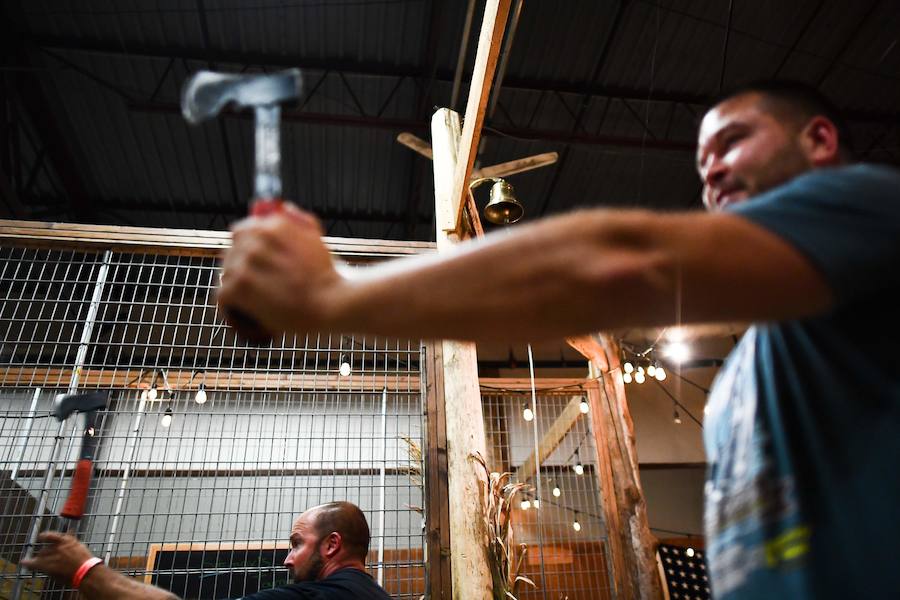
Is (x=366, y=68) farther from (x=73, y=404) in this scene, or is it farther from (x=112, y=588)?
(x=112, y=588)

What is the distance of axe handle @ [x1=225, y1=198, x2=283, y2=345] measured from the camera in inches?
24.5

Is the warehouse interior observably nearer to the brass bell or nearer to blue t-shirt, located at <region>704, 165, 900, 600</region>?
the brass bell

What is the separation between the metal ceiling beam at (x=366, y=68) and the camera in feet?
21.5

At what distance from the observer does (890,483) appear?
57 cm

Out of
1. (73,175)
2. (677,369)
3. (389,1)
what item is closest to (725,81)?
(389,1)

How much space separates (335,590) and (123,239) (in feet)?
6.36

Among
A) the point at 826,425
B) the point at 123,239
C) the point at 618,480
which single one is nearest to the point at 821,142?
the point at 826,425

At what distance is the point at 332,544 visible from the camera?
269cm

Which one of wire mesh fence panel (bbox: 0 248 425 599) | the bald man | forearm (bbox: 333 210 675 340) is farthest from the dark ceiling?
forearm (bbox: 333 210 675 340)

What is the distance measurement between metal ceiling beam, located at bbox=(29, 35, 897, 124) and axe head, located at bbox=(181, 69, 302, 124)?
6946mm

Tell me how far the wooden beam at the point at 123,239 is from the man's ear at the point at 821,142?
2.09 metres

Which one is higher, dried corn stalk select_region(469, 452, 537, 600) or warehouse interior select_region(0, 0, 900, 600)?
warehouse interior select_region(0, 0, 900, 600)

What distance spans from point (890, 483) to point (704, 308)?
0.29m

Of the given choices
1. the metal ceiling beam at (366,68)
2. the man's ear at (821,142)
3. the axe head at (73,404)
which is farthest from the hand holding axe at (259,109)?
the metal ceiling beam at (366,68)
